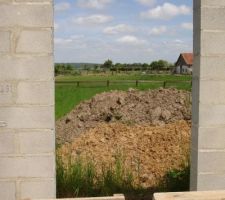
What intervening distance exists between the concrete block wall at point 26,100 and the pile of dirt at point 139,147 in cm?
232

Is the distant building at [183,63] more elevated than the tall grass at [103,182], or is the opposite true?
the distant building at [183,63]

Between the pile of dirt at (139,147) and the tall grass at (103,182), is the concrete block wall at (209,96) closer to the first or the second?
the tall grass at (103,182)

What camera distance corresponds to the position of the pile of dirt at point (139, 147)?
710cm

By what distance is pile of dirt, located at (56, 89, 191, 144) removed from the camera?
970cm

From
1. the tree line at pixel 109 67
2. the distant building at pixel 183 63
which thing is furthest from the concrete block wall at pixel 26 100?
the distant building at pixel 183 63

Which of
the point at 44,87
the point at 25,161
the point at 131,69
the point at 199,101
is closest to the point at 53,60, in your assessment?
the point at 44,87

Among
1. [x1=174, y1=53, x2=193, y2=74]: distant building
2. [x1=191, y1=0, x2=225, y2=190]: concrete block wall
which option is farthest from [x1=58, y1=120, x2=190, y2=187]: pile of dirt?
[x1=174, y1=53, x2=193, y2=74]: distant building

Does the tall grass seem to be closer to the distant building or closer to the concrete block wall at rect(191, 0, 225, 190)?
the concrete block wall at rect(191, 0, 225, 190)

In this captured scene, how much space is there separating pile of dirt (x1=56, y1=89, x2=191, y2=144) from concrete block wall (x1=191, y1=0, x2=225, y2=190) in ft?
15.1

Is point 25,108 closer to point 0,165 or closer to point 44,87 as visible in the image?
point 44,87

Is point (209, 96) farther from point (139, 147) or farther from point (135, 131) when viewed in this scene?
point (135, 131)

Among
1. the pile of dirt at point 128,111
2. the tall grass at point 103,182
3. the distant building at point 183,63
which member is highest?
the distant building at point 183,63

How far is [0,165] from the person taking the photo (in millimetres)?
4559

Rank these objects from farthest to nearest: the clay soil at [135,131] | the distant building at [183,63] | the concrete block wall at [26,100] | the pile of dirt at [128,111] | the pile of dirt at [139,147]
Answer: the distant building at [183,63] → the pile of dirt at [128,111] → the clay soil at [135,131] → the pile of dirt at [139,147] → the concrete block wall at [26,100]
